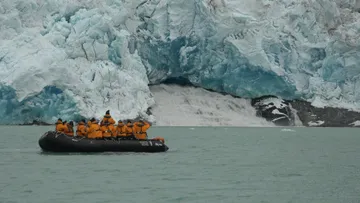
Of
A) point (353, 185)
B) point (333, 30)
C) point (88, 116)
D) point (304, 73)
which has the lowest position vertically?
point (353, 185)

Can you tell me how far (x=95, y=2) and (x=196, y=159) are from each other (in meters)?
24.0

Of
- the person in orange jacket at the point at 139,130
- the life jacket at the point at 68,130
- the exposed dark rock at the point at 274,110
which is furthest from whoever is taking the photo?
the exposed dark rock at the point at 274,110

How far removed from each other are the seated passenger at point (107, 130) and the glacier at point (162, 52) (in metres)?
16.2

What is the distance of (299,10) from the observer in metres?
47.0

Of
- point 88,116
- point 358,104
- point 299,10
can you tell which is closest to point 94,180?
point 88,116

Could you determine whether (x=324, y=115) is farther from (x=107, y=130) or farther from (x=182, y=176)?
(x=182, y=176)

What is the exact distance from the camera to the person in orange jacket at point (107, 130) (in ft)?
82.0

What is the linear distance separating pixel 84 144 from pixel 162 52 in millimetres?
25021

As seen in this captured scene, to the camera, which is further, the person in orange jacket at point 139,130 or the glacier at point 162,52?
the glacier at point 162,52

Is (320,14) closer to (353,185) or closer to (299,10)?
(299,10)

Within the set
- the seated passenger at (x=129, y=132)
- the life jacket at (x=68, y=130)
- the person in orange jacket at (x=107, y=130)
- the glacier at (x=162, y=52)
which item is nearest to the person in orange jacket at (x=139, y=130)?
the seated passenger at (x=129, y=132)

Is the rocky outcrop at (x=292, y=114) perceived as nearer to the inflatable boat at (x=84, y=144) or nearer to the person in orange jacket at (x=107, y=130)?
the inflatable boat at (x=84, y=144)

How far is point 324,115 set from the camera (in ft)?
165

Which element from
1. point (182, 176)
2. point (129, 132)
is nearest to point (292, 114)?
point (129, 132)
